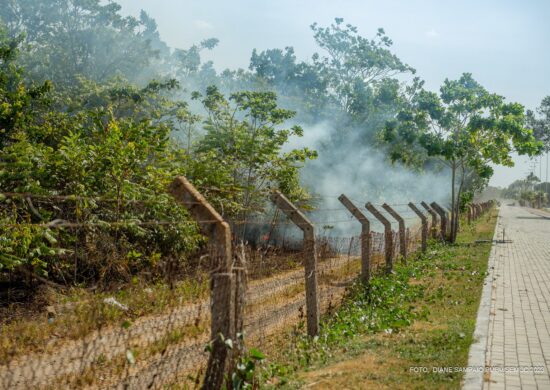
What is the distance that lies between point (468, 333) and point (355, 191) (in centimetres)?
2560

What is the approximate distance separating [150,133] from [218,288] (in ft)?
24.8

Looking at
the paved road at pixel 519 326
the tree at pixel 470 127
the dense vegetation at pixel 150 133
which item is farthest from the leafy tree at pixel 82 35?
the paved road at pixel 519 326

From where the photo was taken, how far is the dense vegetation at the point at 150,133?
30.8 feet

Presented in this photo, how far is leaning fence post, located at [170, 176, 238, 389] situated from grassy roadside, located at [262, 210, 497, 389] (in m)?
1.11

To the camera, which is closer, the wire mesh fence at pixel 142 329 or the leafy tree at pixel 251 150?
the wire mesh fence at pixel 142 329

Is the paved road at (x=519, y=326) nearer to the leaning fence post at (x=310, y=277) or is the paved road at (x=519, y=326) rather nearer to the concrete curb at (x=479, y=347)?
the concrete curb at (x=479, y=347)

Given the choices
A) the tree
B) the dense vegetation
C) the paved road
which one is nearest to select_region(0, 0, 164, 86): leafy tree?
the dense vegetation

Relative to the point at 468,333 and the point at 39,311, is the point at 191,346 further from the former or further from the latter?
the point at 468,333

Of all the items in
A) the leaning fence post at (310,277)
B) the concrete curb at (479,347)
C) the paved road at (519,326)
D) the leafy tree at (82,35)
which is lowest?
the paved road at (519,326)

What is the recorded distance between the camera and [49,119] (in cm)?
1345

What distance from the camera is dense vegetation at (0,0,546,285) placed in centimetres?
938

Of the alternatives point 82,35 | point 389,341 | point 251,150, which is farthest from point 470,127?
point 82,35

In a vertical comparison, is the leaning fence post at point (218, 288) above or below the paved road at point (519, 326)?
above

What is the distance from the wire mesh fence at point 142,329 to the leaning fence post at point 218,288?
0.06 ft
